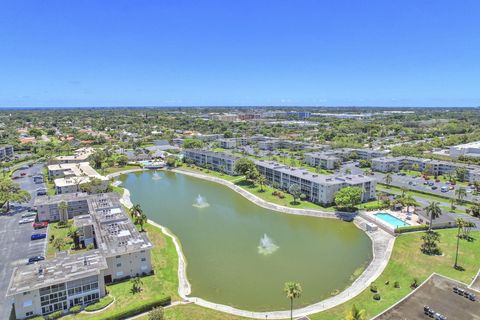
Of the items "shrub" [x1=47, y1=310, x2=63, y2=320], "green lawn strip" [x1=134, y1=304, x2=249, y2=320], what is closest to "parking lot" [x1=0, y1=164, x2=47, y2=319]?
"shrub" [x1=47, y1=310, x2=63, y2=320]

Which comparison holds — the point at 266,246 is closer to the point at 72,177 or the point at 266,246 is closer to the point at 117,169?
the point at 72,177

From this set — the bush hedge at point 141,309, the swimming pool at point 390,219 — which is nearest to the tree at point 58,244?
the bush hedge at point 141,309

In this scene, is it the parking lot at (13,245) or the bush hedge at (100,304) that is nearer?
the bush hedge at (100,304)

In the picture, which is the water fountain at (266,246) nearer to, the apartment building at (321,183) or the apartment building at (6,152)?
the apartment building at (321,183)

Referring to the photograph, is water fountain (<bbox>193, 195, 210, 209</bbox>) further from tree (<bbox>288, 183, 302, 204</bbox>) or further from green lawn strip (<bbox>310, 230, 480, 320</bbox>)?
green lawn strip (<bbox>310, 230, 480, 320</bbox>)

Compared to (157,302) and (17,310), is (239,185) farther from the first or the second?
(17,310)

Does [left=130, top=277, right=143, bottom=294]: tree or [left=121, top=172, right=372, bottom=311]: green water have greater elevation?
[left=130, top=277, right=143, bottom=294]: tree

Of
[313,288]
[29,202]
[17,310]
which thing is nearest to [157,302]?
[17,310]
